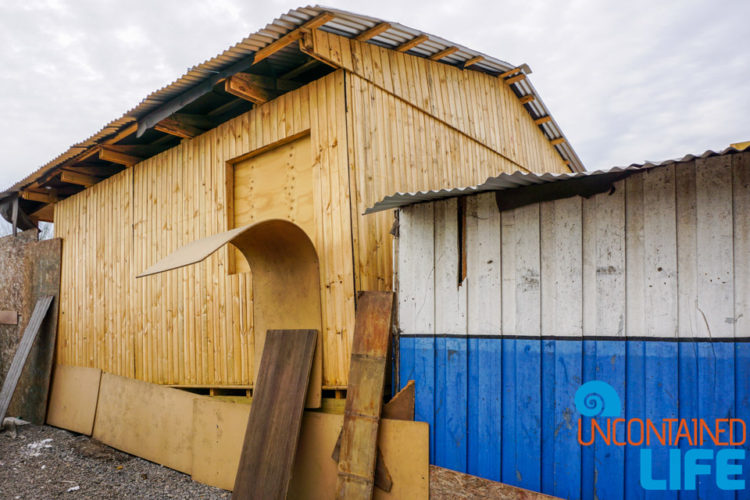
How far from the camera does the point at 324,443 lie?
4.99m

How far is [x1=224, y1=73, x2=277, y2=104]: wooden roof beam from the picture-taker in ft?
19.1

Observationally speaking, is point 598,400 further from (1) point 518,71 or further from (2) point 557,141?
(2) point 557,141

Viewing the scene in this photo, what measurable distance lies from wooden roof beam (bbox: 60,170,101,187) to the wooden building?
0.08 ft

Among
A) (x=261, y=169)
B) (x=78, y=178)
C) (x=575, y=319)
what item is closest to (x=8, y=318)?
(x=78, y=178)

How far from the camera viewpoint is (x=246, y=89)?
595 centimetres

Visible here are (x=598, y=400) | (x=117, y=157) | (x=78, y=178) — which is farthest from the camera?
(x=78, y=178)

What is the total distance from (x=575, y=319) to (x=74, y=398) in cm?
847

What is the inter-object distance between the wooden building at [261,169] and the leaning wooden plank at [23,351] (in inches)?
18.4

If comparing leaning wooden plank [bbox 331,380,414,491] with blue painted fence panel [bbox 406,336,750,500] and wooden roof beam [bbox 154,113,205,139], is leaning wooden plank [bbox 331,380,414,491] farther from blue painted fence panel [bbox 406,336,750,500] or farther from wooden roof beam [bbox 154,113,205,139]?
wooden roof beam [bbox 154,113,205,139]

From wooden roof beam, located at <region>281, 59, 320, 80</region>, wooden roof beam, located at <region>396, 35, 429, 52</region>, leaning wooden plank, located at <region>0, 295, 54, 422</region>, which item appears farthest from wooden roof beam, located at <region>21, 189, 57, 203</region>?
wooden roof beam, located at <region>396, 35, 429, 52</region>

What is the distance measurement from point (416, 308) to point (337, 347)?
105 cm

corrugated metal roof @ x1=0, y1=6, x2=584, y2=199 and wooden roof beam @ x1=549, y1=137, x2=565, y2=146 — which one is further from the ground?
wooden roof beam @ x1=549, y1=137, x2=565, y2=146

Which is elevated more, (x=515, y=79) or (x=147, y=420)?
(x=515, y=79)

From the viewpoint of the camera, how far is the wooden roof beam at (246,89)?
5.82 m
